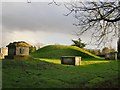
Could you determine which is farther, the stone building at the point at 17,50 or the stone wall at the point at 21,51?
the stone wall at the point at 21,51

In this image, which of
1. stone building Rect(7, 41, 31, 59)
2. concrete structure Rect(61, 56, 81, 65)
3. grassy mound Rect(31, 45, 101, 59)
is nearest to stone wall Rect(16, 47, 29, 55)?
stone building Rect(7, 41, 31, 59)

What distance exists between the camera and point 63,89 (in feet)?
39.0

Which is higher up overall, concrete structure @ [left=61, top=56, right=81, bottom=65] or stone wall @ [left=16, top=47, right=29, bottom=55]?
stone wall @ [left=16, top=47, right=29, bottom=55]

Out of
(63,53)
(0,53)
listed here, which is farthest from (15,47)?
(63,53)

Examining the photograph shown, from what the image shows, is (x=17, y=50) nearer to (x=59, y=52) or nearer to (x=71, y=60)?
(x=71, y=60)

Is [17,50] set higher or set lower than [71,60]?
higher

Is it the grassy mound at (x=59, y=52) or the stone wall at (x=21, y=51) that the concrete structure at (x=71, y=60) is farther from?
the grassy mound at (x=59, y=52)

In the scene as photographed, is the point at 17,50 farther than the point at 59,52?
No

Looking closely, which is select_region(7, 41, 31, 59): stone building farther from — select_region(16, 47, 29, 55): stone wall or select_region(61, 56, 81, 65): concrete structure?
select_region(61, 56, 81, 65): concrete structure

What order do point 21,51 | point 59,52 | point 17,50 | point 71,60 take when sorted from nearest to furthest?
point 71,60 → point 17,50 → point 21,51 → point 59,52

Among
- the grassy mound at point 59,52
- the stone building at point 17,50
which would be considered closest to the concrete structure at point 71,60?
the stone building at point 17,50

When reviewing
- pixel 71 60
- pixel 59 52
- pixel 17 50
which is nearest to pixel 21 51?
pixel 17 50

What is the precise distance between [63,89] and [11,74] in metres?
5.08

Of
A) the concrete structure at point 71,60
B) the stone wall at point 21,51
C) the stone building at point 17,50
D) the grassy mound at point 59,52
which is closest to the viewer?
the concrete structure at point 71,60
